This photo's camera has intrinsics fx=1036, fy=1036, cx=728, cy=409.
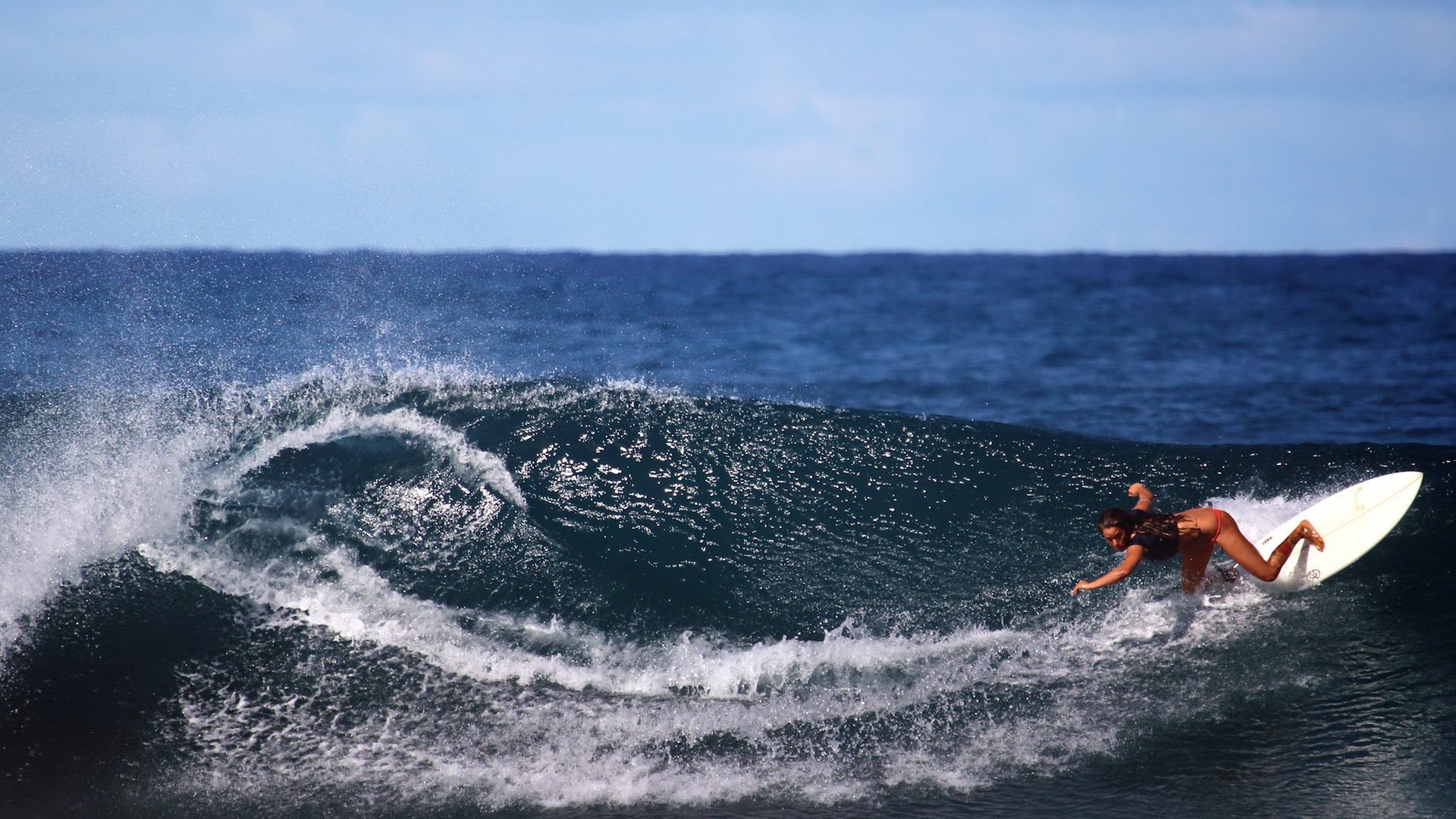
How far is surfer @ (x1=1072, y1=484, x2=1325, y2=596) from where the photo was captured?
213 inches

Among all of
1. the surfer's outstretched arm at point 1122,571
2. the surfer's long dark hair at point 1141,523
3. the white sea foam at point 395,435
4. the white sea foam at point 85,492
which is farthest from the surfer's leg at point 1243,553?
the white sea foam at point 85,492

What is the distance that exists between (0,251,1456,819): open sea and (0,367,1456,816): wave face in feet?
0.07

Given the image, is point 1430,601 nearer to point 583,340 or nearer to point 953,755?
point 953,755

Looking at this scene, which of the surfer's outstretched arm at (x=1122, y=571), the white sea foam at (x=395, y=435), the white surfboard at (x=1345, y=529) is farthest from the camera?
the white sea foam at (x=395, y=435)

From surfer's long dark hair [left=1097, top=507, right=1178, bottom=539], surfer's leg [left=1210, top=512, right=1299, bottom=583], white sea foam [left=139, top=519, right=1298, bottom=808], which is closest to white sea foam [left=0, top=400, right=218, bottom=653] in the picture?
white sea foam [left=139, top=519, right=1298, bottom=808]

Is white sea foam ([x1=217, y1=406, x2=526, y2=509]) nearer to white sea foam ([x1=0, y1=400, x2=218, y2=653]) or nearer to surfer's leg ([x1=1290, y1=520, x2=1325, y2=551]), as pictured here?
white sea foam ([x1=0, y1=400, x2=218, y2=653])

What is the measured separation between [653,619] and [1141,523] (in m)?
2.83

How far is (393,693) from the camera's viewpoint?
5.51m

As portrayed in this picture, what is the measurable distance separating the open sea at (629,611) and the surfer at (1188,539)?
0.84ft

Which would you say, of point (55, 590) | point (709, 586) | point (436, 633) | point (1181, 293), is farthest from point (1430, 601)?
point (1181, 293)

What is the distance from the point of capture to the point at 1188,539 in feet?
18.9

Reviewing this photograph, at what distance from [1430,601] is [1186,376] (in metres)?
10.4

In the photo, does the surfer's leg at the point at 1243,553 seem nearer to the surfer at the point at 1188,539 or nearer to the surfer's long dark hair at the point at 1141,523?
the surfer at the point at 1188,539

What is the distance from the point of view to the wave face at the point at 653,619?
15.9 feet
